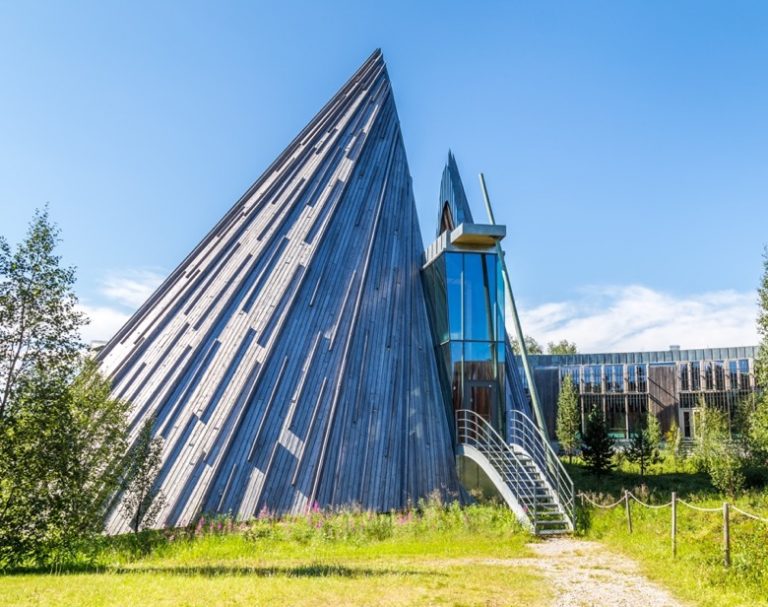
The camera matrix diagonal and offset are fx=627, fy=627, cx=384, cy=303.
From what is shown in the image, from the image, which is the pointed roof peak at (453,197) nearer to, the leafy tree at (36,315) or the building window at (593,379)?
the leafy tree at (36,315)

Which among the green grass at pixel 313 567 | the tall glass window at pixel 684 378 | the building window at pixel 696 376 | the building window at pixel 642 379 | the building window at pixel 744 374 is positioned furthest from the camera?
the building window at pixel 642 379

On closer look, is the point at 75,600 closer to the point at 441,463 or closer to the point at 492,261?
the point at 441,463

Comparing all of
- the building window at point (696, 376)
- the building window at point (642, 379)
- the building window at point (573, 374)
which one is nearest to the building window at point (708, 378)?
the building window at point (696, 376)

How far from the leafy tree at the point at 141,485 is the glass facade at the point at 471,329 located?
7.85 metres

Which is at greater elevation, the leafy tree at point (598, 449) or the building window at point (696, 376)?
the building window at point (696, 376)

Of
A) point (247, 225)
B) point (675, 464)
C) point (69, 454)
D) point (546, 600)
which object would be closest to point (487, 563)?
point (546, 600)

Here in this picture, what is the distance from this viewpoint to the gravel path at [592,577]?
7.54m

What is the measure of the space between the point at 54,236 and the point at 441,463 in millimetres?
10043

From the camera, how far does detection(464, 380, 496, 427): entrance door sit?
16875 millimetres

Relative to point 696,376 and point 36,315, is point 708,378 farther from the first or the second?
point 36,315

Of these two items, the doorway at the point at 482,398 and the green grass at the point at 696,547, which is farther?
the doorway at the point at 482,398

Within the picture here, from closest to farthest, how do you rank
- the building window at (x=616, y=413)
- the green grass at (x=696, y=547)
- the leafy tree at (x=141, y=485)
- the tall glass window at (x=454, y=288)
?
1. the green grass at (x=696, y=547)
2. the leafy tree at (x=141, y=485)
3. the tall glass window at (x=454, y=288)
4. the building window at (x=616, y=413)

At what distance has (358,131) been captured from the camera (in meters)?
19.7

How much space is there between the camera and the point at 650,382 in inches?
1555
